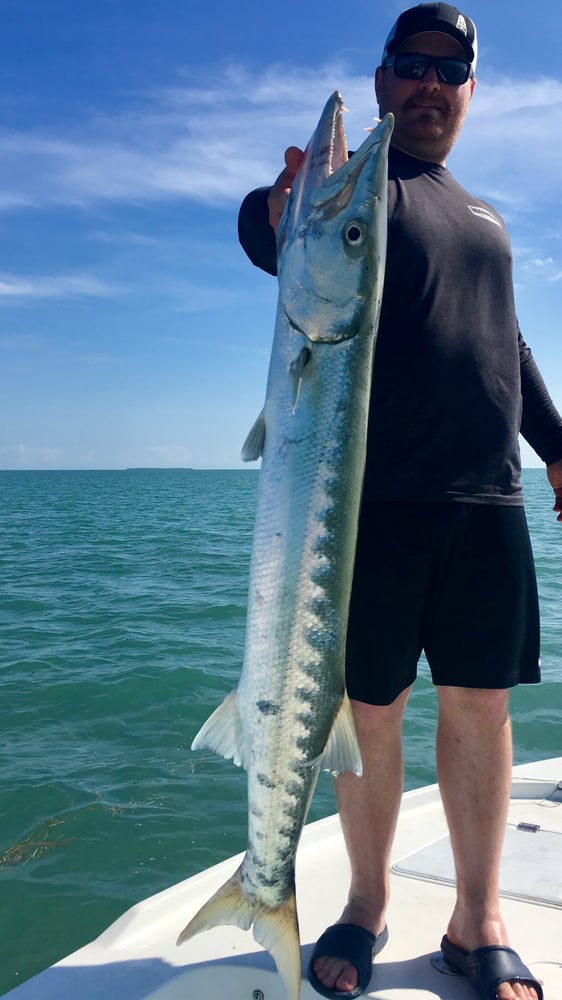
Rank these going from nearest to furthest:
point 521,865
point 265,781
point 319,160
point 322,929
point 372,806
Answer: point 319,160 < point 265,781 < point 372,806 < point 322,929 < point 521,865

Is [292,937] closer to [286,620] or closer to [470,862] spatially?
[470,862]

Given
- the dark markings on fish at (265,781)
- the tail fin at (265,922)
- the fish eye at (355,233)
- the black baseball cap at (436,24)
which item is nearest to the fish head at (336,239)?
the fish eye at (355,233)

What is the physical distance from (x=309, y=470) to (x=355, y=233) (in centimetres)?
65

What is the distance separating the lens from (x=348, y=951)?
2494 millimetres

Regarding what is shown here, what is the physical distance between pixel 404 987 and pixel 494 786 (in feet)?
2.35

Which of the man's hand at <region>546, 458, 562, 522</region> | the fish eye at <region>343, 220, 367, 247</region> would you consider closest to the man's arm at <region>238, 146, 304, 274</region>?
the fish eye at <region>343, 220, 367, 247</region>

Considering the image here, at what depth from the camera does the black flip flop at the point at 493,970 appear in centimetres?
236

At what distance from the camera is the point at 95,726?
7.82 m

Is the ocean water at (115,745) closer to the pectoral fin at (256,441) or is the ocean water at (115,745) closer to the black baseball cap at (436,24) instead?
the pectoral fin at (256,441)

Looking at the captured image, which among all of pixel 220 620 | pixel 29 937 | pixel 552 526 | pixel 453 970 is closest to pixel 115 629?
pixel 220 620

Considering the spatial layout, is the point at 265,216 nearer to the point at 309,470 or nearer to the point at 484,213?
the point at 484,213

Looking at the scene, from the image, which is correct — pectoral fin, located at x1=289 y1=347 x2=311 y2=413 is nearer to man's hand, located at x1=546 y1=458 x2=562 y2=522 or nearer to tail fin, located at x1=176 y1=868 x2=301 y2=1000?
tail fin, located at x1=176 y1=868 x2=301 y2=1000

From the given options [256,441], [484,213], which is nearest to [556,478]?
[484,213]

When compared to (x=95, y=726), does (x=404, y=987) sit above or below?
above
